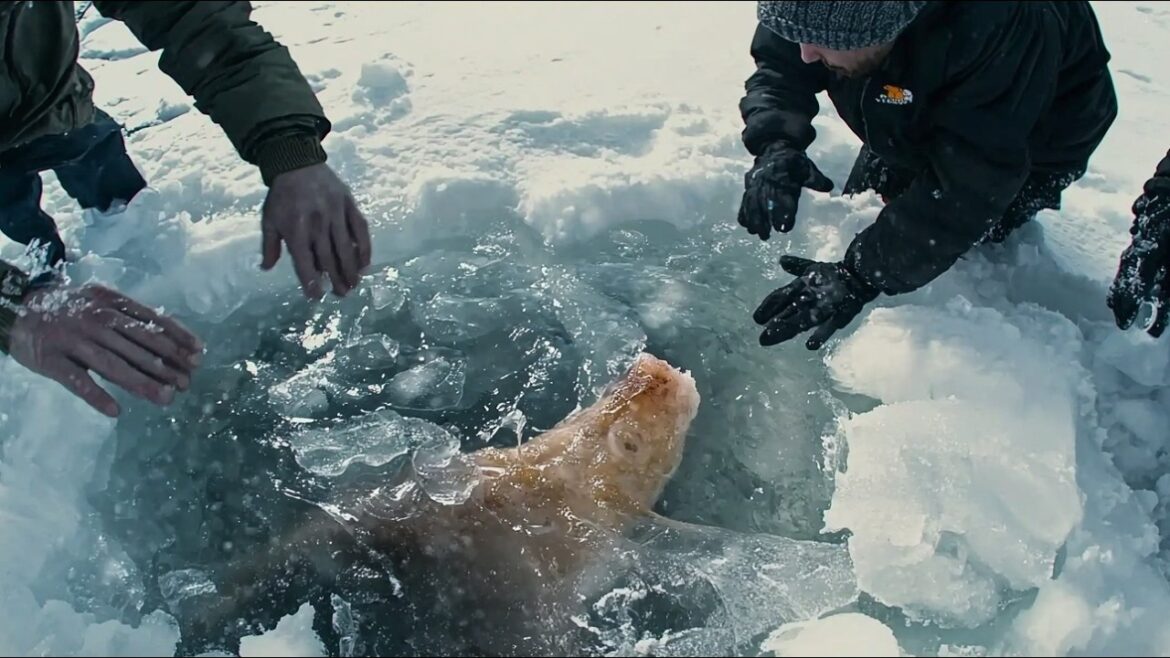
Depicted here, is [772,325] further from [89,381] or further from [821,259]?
[89,381]

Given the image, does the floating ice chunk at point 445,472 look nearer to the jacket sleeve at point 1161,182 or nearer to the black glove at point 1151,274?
the black glove at point 1151,274

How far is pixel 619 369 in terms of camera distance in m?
3.01

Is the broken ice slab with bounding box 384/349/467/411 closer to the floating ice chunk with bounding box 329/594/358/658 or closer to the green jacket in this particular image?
the floating ice chunk with bounding box 329/594/358/658

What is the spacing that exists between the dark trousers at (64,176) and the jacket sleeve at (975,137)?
8.51ft

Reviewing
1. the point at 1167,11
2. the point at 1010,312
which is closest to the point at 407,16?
the point at 1010,312

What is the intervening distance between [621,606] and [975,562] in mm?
919

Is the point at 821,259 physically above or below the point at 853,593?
above

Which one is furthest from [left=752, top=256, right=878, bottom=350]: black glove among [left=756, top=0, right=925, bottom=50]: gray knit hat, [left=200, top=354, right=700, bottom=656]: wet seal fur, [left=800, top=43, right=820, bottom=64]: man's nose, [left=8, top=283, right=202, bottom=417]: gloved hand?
[left=8, top=283, right=202, bottom=417]: gloved hand

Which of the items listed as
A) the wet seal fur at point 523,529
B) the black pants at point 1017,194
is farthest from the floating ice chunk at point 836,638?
the black pants at point 1017,194

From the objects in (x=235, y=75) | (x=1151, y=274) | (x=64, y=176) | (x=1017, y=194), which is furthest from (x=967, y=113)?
(x=64, y=176)

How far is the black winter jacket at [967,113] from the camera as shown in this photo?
217cm

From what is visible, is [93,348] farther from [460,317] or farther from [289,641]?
[460,317]

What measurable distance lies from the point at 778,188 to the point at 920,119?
0.58m

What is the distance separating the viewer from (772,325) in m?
2.81
